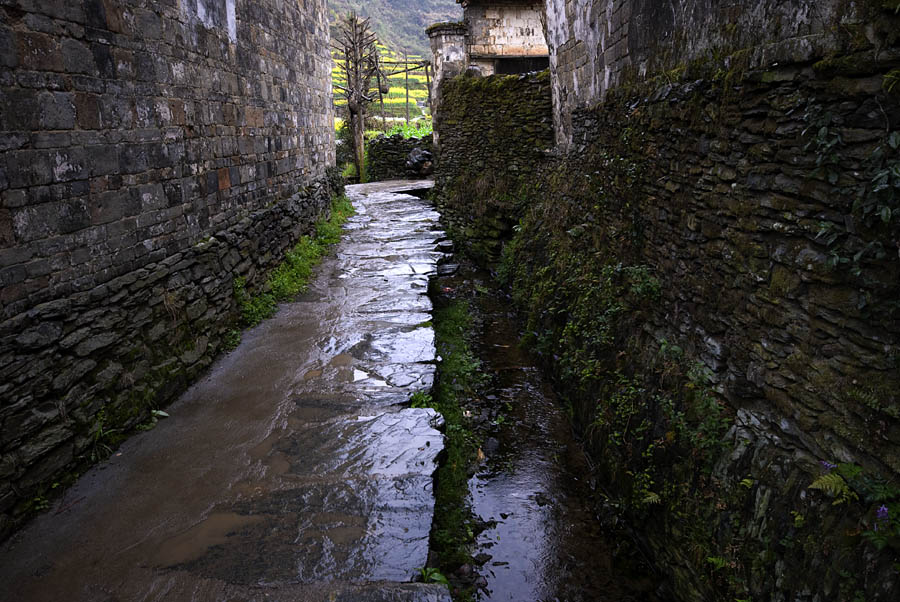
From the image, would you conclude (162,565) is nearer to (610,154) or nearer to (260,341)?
(260,341)

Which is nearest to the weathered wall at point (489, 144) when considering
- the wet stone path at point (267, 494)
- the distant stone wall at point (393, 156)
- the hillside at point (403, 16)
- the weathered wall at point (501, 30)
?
the weathered wall at point (501, 30)

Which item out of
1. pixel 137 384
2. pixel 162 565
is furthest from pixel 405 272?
pixel 162 565

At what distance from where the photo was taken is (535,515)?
4.54m

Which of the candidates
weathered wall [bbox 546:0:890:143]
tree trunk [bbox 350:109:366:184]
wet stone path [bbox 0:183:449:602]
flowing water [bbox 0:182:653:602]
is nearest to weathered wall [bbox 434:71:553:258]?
weathered wall [bbox 546:0:890:143]

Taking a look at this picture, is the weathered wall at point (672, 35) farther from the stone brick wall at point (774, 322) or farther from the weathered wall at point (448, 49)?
the weathered wall at point (448, 49)

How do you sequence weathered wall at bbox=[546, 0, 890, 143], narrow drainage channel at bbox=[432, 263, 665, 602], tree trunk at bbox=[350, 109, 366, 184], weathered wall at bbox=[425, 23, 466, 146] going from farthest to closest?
tree trunk at bbox=[350, 109, 366, 184] → weathered wall at bbox=[425, 23, 466, 146] → narrow drainage channel at bbox=[432, 263, 665, 602] → weathered wall at bbox=[546, 0, 890, 143]

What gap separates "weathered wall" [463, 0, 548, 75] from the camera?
639 inches

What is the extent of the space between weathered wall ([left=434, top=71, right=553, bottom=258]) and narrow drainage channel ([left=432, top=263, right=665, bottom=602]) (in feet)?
16.2

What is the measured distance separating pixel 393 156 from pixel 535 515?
18870 mm

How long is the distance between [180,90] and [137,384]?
2895 millimetres

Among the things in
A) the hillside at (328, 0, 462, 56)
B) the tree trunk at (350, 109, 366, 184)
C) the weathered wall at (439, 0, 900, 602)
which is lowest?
the weathered wall at (439, 0, 900, 602)

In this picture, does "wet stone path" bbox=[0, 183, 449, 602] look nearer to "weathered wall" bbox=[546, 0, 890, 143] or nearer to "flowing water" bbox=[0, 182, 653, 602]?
"flowing water" bbox=[0, 182, 653, 602]

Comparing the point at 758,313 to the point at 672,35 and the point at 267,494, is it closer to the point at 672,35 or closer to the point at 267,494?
the point at 672,35

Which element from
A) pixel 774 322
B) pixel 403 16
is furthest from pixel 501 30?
pixel 403 16
